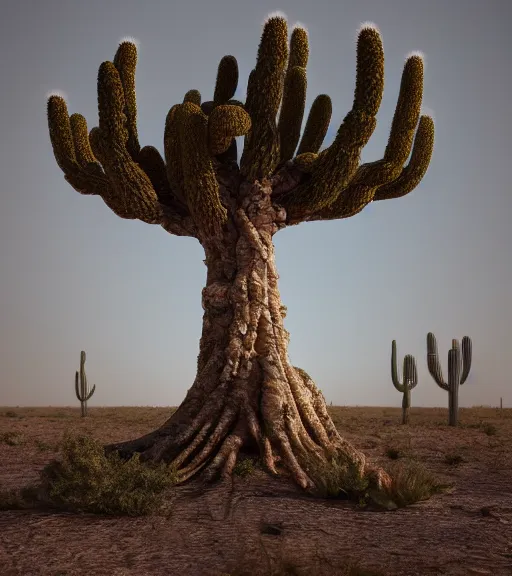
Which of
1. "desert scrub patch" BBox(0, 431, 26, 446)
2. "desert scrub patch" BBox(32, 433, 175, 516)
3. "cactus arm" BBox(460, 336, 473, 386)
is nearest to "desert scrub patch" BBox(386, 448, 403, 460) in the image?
"desert scrub patch" BBox(32, 433, 175, 516)

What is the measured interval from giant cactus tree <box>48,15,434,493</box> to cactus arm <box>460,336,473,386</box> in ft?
38.6

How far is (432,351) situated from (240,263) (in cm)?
1319

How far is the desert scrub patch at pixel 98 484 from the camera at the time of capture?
26.2 ft

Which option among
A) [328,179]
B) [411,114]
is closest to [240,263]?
[328,179]

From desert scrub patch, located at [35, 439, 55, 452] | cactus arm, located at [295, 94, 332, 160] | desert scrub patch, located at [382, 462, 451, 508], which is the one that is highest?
cactus arm, located at [295, 94, 332, 160]

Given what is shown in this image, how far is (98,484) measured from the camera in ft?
26.6

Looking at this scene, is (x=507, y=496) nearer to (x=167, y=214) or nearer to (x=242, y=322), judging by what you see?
(x=242, y=322)

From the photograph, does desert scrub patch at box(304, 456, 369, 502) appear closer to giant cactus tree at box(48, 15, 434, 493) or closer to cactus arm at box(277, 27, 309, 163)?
giant cactus tree at box(48, 15, 434, 493)

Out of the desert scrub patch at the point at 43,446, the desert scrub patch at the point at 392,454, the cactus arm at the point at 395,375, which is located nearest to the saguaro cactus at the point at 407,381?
the cactus arm at the point at 395,375

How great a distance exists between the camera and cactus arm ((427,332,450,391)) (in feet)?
72.3

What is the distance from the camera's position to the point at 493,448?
15.5 m

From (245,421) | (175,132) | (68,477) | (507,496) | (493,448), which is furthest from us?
(493,448)

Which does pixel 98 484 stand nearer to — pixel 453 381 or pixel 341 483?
pixel 341 483

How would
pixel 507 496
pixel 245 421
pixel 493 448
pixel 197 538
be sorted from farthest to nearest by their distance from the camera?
pixel 493 448 → pixel 245 421 → pixel 507 496 → pixel 197 538
